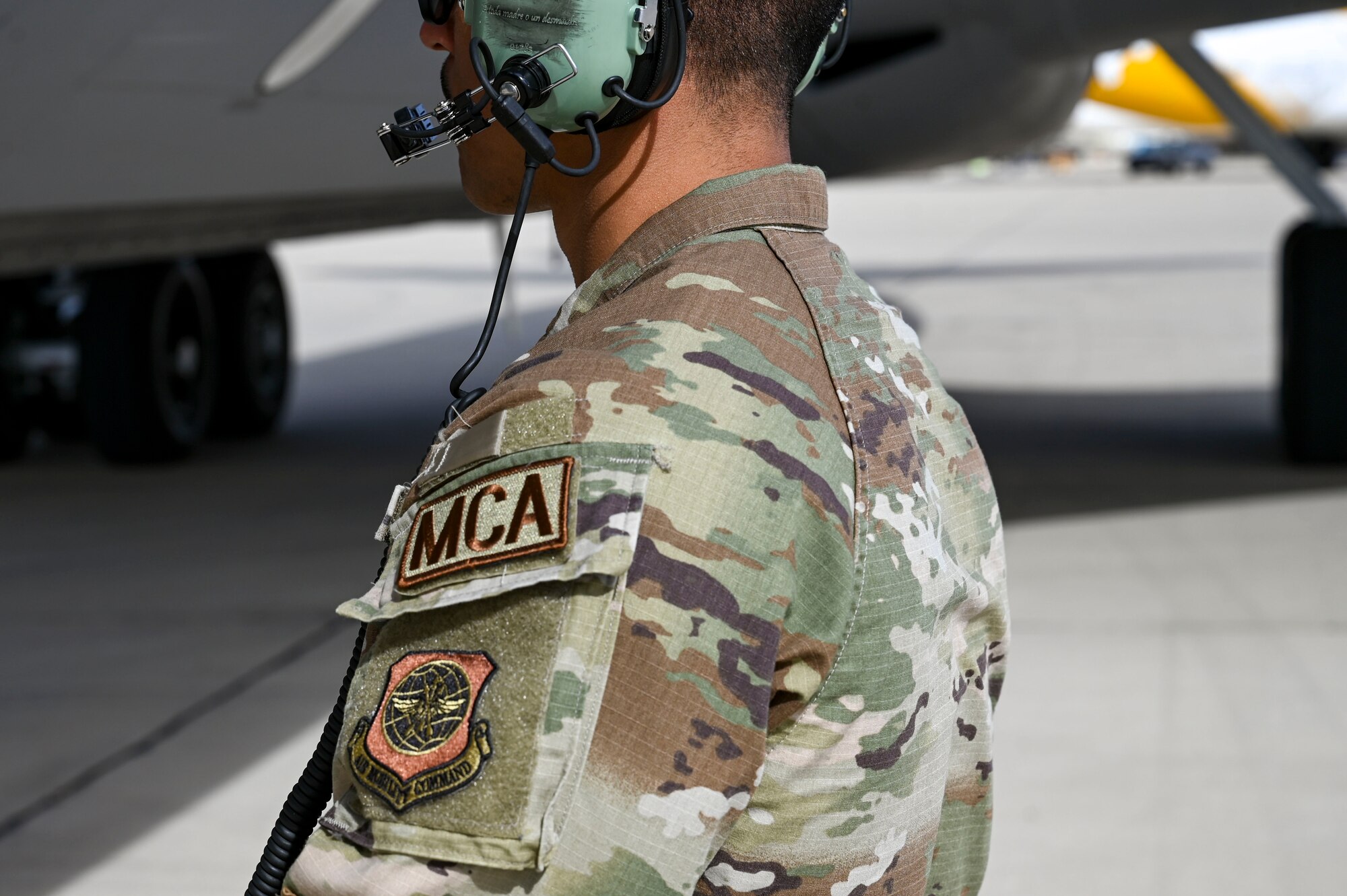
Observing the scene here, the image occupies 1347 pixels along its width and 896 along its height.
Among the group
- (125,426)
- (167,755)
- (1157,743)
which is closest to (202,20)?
(167,755)

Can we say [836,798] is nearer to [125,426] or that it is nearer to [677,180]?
[677,180]

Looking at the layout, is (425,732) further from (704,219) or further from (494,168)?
(494,168)

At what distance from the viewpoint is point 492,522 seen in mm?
1055

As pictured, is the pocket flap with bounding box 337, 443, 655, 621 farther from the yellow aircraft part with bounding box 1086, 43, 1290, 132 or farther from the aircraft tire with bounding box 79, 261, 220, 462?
the yellow aircraft part with bounding box 1086, 43, 1290, 132

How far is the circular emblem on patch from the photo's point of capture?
1028 millimetres

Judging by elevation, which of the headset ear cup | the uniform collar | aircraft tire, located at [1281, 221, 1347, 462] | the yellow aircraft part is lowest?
aircraft tire, located at [1281, 221, 1347, 462]

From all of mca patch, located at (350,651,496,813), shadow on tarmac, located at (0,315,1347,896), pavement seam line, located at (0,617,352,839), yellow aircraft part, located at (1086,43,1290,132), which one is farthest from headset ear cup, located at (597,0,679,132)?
yellow aircraft part, located at (1086,43,1290,132)

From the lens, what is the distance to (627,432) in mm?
1054

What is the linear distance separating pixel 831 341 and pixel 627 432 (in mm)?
225

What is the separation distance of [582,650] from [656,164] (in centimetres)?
47

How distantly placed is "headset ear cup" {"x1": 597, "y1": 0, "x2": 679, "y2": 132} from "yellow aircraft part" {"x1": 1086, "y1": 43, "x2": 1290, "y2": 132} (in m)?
46.3

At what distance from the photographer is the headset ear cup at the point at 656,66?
1244mm

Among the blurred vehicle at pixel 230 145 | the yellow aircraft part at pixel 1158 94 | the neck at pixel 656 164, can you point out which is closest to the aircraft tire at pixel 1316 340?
the blurred vehicle at pixel 230 145

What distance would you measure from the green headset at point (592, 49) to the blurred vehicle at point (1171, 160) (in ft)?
185
